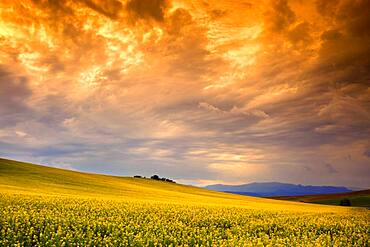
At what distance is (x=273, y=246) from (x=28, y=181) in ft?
152

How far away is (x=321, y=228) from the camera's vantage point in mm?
18844

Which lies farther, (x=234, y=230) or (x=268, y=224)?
Result: (x=268, y=224)

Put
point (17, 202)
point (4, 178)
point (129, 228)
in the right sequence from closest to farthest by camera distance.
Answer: point (129, 228) → point (17, 202) → point (4, 178)

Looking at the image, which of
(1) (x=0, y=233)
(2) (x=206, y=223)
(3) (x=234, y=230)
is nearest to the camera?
(1) (x=0, y=233)

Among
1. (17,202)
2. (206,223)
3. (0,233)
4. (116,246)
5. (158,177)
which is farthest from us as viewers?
(158,177)

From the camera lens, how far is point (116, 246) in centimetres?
1116

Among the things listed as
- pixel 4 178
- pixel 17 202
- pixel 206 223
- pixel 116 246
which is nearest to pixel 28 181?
pixel 4 178

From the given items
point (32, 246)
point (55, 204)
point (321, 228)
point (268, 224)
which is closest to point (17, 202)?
point (55, 204)

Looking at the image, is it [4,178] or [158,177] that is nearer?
[4,178]

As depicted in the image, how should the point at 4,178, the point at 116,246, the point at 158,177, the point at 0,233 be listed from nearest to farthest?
the point at 116,246, the point at 0,233, the point at 4,178, the point at 158,177

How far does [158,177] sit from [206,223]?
106506 mm

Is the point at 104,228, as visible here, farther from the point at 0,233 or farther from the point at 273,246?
the point at 273,246

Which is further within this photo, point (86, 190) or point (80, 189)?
point (80, 189)

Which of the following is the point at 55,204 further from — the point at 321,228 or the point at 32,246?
the point at 321,228
